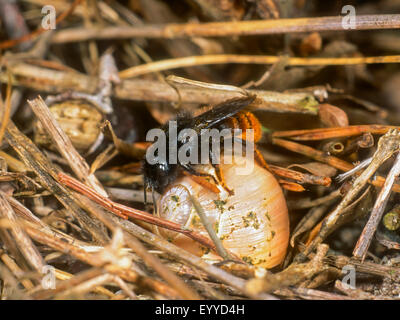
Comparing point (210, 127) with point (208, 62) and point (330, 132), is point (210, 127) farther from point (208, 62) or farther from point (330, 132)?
point (208, 62)

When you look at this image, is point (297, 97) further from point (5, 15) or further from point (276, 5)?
point (5, 15)

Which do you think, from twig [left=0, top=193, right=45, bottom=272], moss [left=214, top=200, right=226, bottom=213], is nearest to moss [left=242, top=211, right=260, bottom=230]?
moss [left=214, top=200, right=226, bottom=213]

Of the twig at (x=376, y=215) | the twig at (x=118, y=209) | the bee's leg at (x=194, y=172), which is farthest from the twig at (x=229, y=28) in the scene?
the twig at (x=118, y=209)

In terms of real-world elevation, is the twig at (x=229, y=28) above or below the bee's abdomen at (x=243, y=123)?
above

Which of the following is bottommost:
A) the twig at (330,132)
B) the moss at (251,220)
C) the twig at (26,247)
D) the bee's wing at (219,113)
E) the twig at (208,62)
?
the twig at (26,247)

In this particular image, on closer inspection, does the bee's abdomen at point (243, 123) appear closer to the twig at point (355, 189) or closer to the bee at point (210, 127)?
the bee at point (210, 127)

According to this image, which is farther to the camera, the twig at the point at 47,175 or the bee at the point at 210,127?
the bee at the point at 210,127
